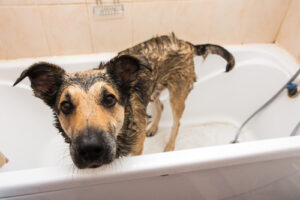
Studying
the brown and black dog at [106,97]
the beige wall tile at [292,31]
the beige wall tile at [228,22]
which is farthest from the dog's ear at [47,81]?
the beige wall tile at [292,31]

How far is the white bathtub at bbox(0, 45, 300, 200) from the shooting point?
94cm

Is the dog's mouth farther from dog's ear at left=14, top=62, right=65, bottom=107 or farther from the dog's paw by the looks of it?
the dog's paw

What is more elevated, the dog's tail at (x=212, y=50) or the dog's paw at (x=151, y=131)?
the dog's tail at (x=212, y=50)

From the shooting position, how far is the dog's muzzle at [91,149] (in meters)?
0.80

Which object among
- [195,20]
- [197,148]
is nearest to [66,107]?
[197,148]

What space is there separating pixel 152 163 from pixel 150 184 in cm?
15

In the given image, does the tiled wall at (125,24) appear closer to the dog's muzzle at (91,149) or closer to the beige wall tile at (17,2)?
the beige wall tile at (17,2)

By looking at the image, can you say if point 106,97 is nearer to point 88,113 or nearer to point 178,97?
point 88,113

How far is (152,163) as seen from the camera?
3.15ft

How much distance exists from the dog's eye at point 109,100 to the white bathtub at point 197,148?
0.27 meters

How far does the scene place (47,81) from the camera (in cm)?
104

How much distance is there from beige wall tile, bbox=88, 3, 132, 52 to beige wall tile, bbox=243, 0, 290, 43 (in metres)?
1.11

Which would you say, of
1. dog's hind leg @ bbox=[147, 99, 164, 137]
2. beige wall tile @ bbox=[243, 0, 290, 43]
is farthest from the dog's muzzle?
beige wall tile @ bbox=[243, 0, 290, 43]

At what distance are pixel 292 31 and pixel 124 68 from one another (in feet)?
5.55
